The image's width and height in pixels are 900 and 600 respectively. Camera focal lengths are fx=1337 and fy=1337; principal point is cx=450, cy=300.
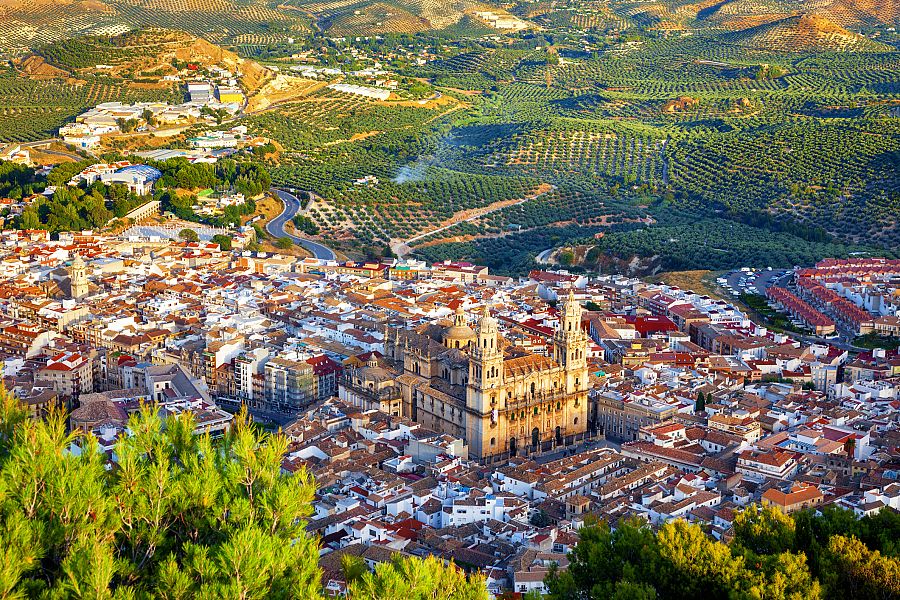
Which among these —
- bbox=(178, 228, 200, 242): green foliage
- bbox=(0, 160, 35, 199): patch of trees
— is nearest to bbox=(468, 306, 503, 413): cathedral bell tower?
bbox=(178, 228, 200, 242): green foliage

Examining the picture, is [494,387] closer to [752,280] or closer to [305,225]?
[752,280]

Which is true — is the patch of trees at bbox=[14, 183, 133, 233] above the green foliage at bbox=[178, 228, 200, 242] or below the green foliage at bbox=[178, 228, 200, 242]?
above

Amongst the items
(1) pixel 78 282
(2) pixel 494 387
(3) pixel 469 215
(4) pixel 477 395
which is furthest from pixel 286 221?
(2) pixel 494 387

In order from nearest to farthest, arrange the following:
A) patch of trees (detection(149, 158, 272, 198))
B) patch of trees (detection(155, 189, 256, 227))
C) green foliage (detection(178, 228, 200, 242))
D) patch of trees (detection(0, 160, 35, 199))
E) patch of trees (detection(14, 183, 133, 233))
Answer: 1. green foliage (detection(178, 228, 200, 242))
2. patch of trees (detection(14, 183, 133, 233))
3. patch of trees (detection(155, 189, 256, 227))
4. patch of trees (detection(0, 160, 35, 199))
5. patch of trees (detection(149, 158, 272, 198))

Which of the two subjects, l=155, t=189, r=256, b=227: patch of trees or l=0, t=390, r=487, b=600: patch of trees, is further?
l=155, t=189, r=256, b=227: patch of trees

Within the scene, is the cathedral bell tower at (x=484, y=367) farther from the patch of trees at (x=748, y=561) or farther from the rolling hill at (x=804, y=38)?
the rolling hill at (x=804, y=38)

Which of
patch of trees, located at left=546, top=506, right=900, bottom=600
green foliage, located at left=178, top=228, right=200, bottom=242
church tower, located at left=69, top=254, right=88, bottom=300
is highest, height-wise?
patch of trees, located at left=546, top=506, right=900, bottom=600

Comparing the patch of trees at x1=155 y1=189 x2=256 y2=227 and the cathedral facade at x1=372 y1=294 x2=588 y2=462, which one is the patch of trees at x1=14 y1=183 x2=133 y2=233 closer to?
the patch of trees at x1=155 y1=189 x2=256 y2=227

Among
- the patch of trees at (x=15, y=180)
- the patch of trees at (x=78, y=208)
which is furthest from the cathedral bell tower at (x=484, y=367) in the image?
the patch of trees at (x=15, y=180)
